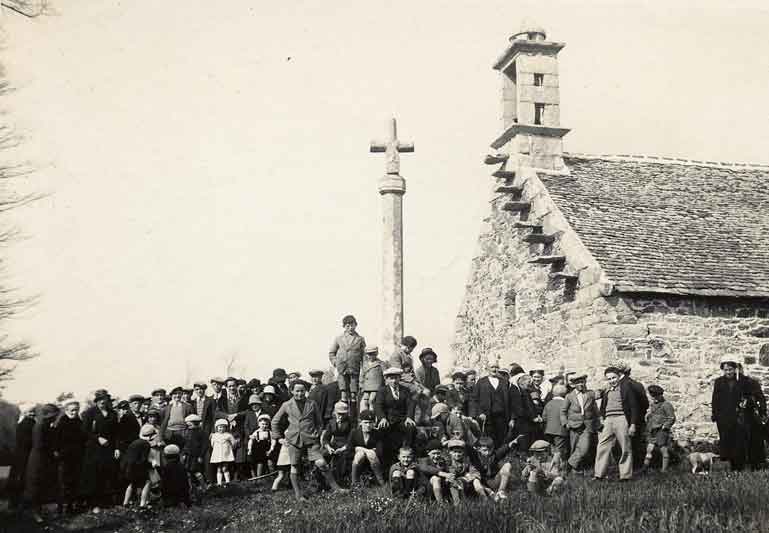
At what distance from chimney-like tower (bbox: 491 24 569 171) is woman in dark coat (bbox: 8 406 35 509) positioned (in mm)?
12229

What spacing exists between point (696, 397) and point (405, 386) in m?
6.14

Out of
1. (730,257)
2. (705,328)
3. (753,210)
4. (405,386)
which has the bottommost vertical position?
(405,386)

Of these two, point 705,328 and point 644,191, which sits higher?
point 644,191

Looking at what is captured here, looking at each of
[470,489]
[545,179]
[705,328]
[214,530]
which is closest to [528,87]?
[545,179]

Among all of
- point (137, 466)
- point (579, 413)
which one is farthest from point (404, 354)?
point (137, 466)

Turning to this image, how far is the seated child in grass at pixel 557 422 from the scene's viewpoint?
14078 millimetres

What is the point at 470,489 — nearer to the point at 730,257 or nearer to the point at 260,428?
the point at 260,428

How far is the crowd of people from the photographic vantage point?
1224 cm

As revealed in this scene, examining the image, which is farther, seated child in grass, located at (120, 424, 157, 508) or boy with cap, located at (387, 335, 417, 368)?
boy with cap, located at (387, 335, 417, 368)

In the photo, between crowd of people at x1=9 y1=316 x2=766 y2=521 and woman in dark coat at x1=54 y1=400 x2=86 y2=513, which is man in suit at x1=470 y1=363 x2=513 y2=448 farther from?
woman in dark coat at x1=54 y1=400 x2=86 y2=513

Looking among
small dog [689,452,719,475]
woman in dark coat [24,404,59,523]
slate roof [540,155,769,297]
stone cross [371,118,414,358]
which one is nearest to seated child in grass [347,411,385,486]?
stone cross [371,118,414,358]

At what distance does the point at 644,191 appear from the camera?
66.7 ft

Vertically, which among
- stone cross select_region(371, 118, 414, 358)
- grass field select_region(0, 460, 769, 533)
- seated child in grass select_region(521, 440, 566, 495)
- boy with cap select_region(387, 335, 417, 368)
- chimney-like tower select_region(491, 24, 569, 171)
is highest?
chimney-like tower select_region(491, 24, 569, 171)

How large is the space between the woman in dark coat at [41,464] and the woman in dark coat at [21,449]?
10cm
